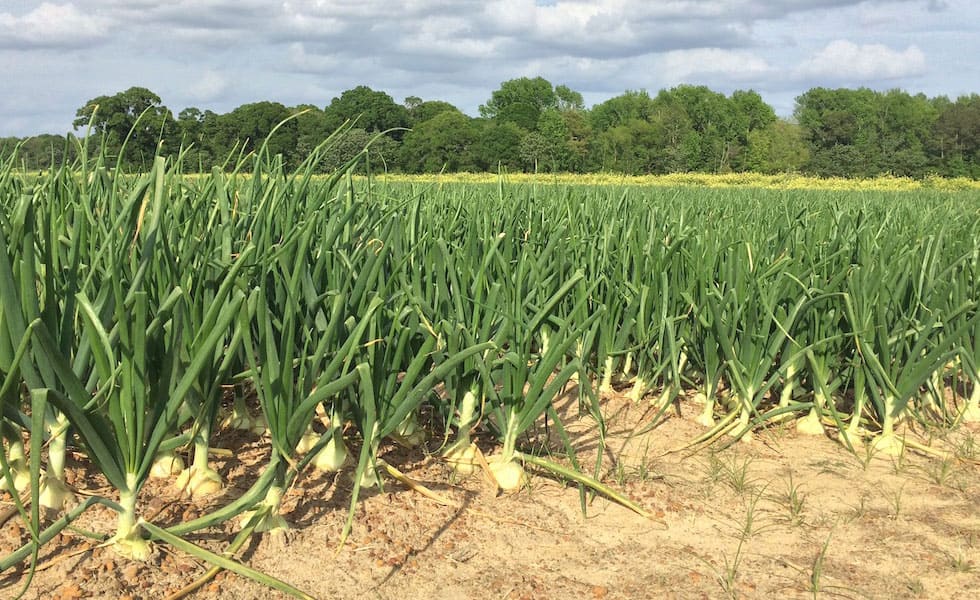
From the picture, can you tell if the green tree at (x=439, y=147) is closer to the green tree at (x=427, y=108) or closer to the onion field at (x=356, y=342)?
the green tree at (x=427, y=108)

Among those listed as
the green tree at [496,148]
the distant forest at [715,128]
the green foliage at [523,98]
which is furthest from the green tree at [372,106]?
the green foliage at [523,98]

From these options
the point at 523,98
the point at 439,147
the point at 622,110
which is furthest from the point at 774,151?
the point at 439,147

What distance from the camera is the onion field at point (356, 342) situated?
1.28m

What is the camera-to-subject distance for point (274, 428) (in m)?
1.34

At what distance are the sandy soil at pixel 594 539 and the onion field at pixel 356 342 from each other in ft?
0.14

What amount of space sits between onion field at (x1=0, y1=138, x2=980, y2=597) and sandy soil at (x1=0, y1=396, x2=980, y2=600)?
0.04m

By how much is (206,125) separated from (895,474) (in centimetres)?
262

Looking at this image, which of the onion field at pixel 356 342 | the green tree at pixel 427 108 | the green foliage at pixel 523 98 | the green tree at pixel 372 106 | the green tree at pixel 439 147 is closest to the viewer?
the onion field at pixel 356 342

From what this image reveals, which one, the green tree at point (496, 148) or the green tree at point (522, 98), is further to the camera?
the green tree at point (522, 98)

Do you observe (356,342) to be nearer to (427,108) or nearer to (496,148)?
(496,148)

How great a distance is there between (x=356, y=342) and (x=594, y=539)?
2.18ft

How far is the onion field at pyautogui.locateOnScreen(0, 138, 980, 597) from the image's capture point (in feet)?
4.20

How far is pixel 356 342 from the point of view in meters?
1.39

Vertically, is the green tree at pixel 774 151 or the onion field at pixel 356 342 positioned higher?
the green tree at pixel 774 151
